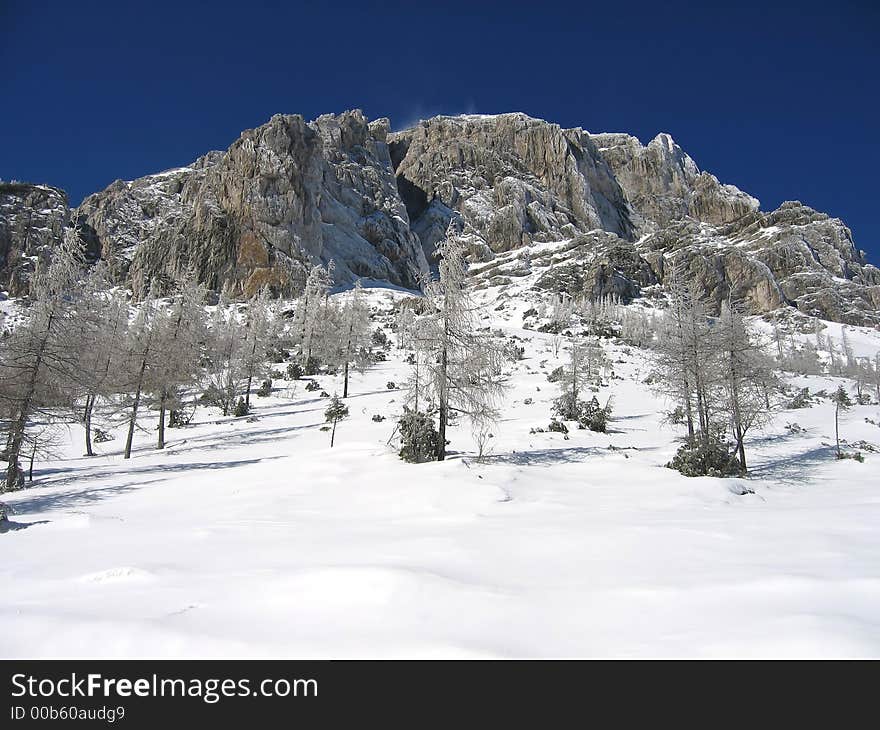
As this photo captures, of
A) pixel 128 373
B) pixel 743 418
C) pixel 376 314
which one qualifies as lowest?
pixel 743 418

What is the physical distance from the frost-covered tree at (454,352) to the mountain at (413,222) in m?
41.9

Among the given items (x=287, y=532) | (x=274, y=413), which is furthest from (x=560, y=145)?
(x=287, y=532)

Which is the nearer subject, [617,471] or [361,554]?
[361,554]

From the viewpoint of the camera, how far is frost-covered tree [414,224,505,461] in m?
14.4

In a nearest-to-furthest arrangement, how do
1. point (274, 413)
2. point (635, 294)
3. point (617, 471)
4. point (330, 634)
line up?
point (330, 634) → point (617, 471) → point (274, 413) → point (635, 294)

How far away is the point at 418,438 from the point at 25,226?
119502mm

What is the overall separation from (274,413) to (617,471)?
903 inches

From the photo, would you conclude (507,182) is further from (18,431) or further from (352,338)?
(18,431)

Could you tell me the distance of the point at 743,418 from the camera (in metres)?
14.9

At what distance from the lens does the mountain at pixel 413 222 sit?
9500cm

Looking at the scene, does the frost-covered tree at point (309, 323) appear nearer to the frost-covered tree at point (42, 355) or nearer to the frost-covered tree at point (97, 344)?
the frost-covered tree at point (97, 344)

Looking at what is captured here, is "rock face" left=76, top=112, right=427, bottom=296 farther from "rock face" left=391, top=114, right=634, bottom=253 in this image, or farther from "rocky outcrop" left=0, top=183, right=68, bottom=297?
"rock face" left=391, top=114, right=634, bottom=253

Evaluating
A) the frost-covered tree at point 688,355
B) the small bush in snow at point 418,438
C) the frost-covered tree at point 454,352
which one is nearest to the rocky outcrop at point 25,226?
the frost-covered tree at point 454,352
